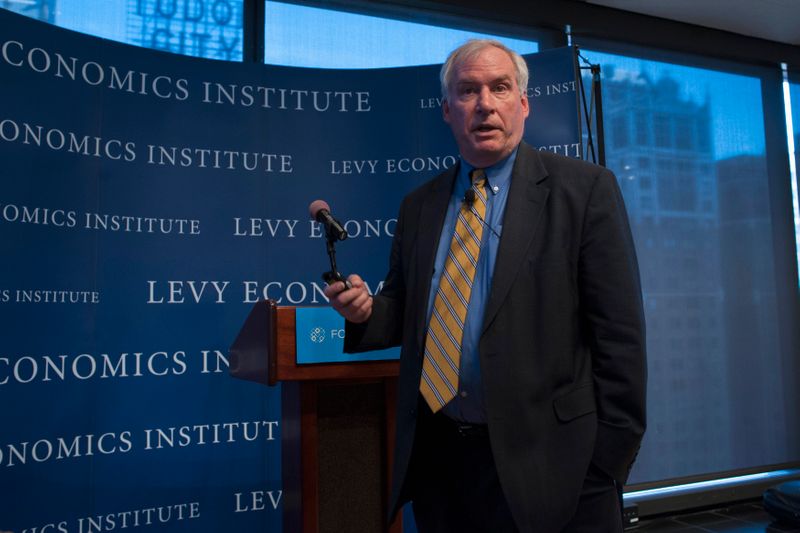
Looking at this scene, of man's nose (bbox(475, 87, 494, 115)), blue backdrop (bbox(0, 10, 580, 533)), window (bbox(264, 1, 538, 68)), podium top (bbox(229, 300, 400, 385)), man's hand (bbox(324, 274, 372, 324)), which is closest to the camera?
man's hand (bbox(324, 274, 372, 324))

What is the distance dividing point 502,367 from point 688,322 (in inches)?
149

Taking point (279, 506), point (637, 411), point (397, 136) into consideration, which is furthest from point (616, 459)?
point (397, 136)

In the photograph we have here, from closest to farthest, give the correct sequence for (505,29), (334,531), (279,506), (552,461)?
1. (552,461)
2. (334,531)
3. (279,506)
4. (505,29)

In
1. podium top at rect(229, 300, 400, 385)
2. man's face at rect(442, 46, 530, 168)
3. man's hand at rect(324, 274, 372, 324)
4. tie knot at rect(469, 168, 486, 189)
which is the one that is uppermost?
man's face at rect(442, 46, 530, 168)

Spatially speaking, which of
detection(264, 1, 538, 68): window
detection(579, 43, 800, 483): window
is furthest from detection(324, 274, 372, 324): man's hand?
detection(579, 43, 800, 483): window

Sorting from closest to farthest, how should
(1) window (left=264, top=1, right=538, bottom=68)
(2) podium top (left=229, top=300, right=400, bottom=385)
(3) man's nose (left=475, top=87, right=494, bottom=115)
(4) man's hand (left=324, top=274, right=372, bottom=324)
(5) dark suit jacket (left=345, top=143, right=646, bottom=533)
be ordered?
1. (5) dark suit jacket (left=345, top=143, right=646, bottom=533)
2. (4) man's hand (left=324, top=274, right=372, bottom=324)
3. (3) man's nose (left=475, top=87, right=494, bottom=115)
4. (2) podium top (left=229, top=300, right=400, bottom=385)
5. (1) window (left=264, top=1, right=538, bottom=68)

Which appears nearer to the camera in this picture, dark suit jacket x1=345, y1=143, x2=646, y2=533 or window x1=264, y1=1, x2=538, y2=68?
dark suit jacket x1=345, y1=143, x2=646, y2=533

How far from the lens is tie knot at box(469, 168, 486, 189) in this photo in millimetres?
1433

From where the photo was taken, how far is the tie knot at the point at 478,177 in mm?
1433

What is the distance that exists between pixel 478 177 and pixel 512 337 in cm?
42

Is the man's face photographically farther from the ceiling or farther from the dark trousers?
the ceiling

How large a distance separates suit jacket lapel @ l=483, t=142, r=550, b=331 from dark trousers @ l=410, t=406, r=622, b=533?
0.86 ft

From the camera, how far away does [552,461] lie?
1.18 metres

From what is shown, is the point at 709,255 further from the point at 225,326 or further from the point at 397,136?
the point at 225,326
